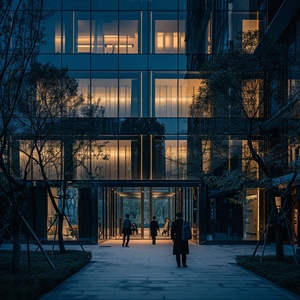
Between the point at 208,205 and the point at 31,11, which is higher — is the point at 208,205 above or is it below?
below

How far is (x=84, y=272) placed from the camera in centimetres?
1595

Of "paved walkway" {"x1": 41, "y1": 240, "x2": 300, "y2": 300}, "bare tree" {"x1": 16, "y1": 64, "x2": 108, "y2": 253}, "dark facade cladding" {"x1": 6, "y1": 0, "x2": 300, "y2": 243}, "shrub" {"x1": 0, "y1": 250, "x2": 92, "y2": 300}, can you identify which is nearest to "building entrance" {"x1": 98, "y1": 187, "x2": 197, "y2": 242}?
"dark facade cladding" {"x1": 6, "y1": 0, "x2": 300, "y2": 243}

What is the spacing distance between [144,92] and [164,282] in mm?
→ 17676

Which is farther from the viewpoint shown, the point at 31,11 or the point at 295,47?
the point at 295,47

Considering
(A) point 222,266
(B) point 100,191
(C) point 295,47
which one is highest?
(C) point 295,47

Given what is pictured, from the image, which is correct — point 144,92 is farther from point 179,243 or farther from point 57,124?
point 179,243

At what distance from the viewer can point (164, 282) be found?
13.8 metres

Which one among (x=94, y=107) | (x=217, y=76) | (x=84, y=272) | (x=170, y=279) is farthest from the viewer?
(x=94, y=107)

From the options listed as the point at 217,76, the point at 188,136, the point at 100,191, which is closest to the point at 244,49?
the point at 217,76

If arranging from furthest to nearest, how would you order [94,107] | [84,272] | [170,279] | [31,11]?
[94,107]
[84,272]
[170,279]
[31,11]

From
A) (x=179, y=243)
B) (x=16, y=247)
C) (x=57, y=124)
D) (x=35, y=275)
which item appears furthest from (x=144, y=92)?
(x=35, y=275)

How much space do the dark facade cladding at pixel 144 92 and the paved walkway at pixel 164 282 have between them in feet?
30.2

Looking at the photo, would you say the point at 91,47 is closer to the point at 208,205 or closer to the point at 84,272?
the point at 208,205

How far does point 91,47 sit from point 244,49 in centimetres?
1317
